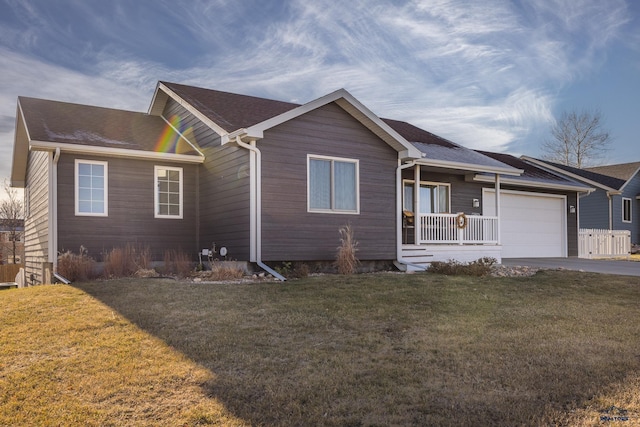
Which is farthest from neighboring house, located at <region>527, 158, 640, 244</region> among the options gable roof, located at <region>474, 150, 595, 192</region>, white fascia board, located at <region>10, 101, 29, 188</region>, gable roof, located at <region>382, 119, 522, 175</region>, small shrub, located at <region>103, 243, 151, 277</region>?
white fascia board, located at <region>10, 101, 29, 188</region>

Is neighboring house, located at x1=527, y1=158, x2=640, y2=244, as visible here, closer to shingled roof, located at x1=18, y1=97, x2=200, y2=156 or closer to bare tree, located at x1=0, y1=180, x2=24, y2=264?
shingled roof, located at x1=18, y1=97, x2=200, y2=156

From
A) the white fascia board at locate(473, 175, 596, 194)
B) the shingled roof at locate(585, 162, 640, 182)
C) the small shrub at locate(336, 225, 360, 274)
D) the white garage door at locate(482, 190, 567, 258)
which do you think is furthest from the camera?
the shingled roof at locate(585, 162, 640, 182)

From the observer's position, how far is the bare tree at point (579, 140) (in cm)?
3906

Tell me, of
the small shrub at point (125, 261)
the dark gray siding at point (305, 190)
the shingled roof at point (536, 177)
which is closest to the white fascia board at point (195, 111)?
the dark gray siding at point (305, 190)

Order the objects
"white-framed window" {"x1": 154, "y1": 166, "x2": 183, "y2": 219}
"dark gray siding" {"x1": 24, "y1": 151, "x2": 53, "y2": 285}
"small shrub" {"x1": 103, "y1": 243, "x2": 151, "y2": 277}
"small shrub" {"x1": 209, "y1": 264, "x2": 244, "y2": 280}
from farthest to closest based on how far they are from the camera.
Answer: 1. "white-framed window" {"x1": 154, "y1": 166, "x2": 183, "y2": 219}
2. "dark gray siding" {"x1": 24, "y1": 151, "x2": 53, "y2": 285}
3. "small shrub" {"x1": 103, "y1": 243, "x2": 151, "y2": 277}
4. "small shrub" {"x1": 209, "y1": 264, "x2": 244, "y2": 280}

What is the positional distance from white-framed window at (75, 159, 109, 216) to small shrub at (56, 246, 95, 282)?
1.40 metres

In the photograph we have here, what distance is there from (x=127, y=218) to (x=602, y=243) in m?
18.0

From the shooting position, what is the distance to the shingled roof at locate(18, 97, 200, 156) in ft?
40.9

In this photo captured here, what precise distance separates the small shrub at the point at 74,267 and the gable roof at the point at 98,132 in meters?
2.38

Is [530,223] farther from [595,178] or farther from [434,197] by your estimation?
Answer: [595,178]

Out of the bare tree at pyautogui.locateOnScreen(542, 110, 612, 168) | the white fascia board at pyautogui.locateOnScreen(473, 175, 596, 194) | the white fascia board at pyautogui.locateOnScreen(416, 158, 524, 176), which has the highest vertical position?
the bare tree at pyautogui.locateOnScreen(542, 110, 612, 168)

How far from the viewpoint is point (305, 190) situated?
482 inches

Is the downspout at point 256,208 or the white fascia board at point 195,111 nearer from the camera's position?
the downspout at point 256,208

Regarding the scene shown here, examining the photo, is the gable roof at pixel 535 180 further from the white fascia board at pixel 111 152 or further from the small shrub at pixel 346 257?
the white fascia board at pixel 111 152
